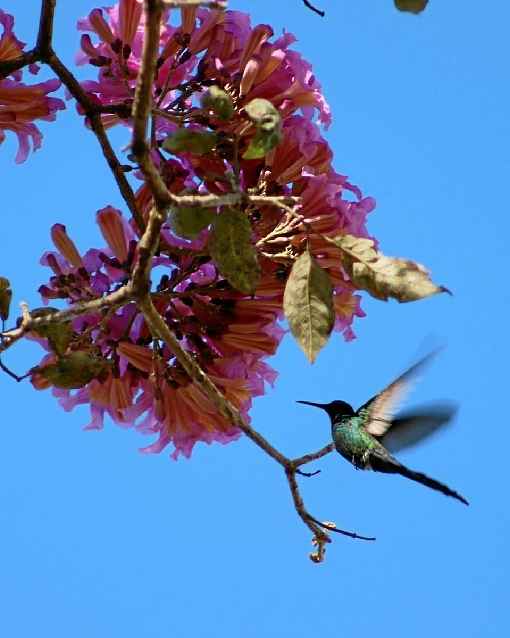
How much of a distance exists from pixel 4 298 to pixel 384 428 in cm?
113

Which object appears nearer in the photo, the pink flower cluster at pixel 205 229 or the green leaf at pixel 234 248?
the green leaf at pixel 234 248

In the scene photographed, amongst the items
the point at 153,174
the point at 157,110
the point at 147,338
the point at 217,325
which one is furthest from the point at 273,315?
the point at 153,174

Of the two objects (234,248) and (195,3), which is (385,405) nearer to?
(234,248)

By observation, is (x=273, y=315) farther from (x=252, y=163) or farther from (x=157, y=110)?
(x=157, y=110)

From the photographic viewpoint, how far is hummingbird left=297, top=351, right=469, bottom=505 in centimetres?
283

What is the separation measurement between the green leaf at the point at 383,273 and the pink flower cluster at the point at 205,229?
21 cm

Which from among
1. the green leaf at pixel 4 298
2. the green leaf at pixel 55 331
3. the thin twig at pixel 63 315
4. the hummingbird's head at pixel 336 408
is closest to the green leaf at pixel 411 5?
the thin twig at pixel 63 315

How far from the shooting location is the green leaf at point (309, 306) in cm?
202

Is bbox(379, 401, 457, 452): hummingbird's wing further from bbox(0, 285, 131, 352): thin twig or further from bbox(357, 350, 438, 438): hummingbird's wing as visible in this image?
bbox(0, 285, 131, 352): thin twig

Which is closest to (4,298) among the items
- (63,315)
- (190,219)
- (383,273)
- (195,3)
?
(63,315)

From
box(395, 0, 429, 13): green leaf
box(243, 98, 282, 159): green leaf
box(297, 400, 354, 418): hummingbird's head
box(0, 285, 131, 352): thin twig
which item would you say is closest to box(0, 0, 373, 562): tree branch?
box(0, 285, 131, 352): thin twig

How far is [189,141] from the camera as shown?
2.02 meters

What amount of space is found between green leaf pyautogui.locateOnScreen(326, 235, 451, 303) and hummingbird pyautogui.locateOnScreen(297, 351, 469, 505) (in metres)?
0.71

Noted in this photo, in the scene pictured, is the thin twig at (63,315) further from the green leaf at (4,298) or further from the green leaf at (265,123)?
the green leaf at (265,123)
